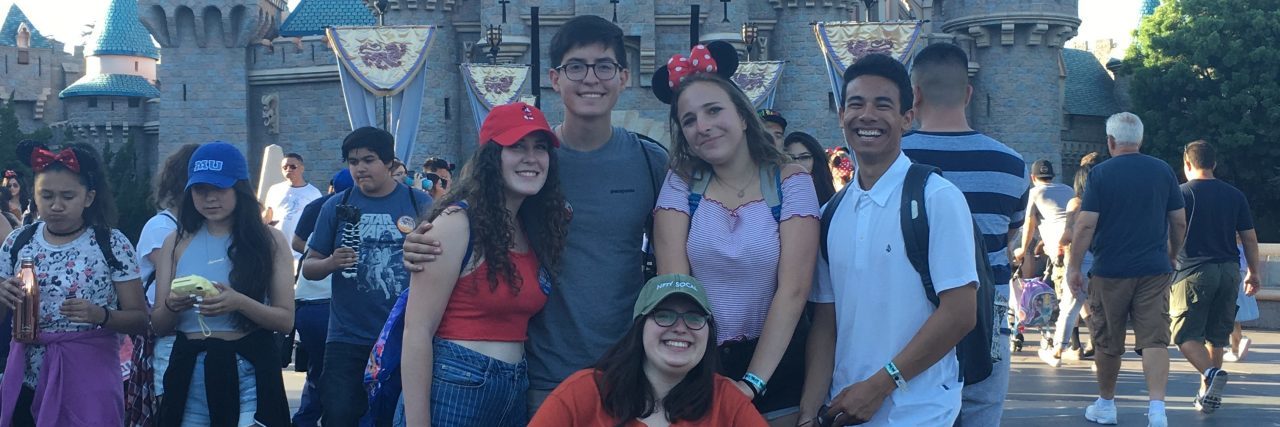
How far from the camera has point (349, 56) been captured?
16844 millimetres

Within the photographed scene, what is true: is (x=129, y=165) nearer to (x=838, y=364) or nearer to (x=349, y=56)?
(x=349, y=56)

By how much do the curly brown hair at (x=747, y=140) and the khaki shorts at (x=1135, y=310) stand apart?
11.3 feet

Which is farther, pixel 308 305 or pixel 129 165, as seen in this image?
pixel 129 165

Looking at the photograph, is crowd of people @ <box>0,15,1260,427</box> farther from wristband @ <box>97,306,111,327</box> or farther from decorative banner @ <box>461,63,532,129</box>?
decorative banner @ <box>461,63,532,129</box>

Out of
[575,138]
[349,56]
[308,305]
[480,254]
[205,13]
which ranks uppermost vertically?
[205,13]

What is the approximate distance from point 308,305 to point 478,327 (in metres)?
2.70

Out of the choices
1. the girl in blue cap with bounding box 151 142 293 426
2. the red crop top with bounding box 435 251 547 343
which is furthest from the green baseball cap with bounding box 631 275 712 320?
the girl in blue cap with bounding box 151 142 293 426

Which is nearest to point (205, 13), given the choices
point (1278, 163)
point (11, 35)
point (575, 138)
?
point (11, 35)

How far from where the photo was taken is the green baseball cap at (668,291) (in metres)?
3.03

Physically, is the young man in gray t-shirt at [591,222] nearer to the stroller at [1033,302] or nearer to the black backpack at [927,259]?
the black backpack at [927,259]

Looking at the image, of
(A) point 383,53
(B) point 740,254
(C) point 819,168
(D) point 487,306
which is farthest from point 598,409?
(A) point 383,53

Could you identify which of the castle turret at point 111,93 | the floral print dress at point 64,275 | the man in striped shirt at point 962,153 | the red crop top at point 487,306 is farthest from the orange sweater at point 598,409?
the castle turret at point 111,93

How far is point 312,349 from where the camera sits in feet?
18.5

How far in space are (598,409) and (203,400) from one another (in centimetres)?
176
